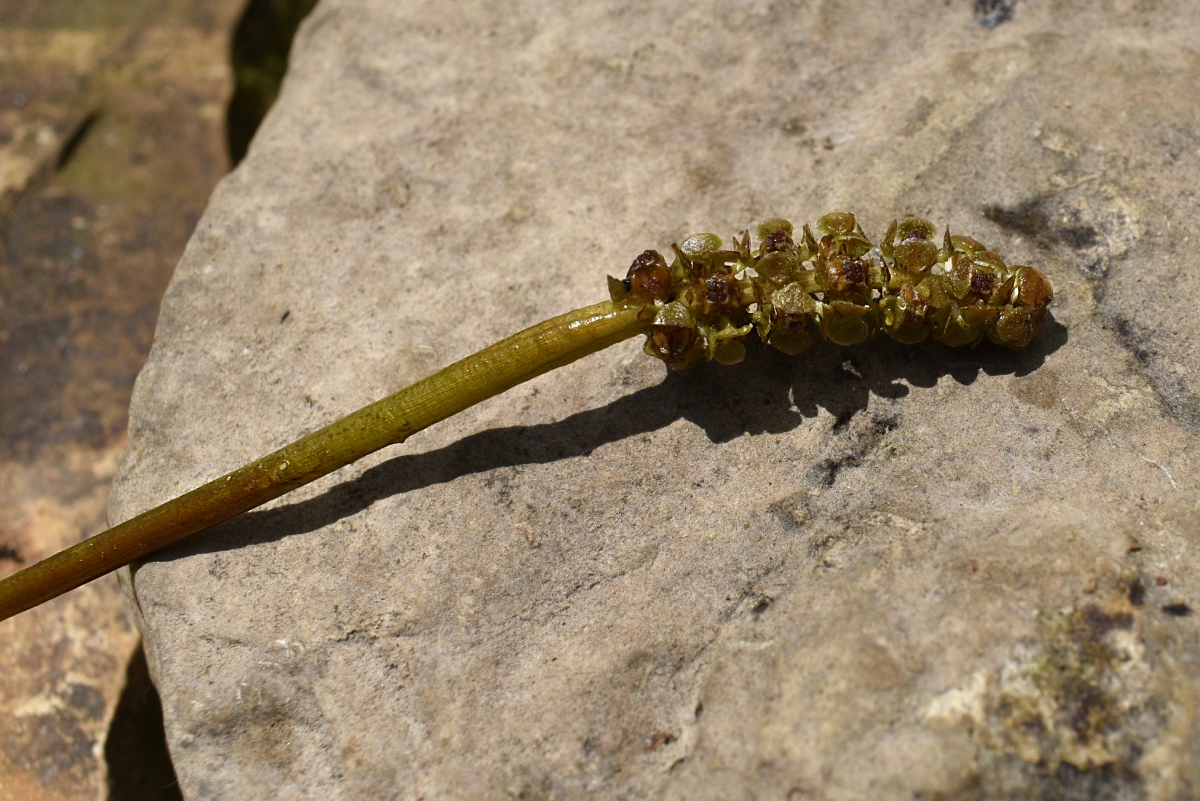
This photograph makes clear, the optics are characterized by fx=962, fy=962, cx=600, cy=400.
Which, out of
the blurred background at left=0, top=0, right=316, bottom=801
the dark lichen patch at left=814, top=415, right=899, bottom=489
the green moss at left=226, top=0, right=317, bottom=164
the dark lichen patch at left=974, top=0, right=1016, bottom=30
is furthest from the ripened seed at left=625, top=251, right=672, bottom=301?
the green moss at left=226, top=0, right=317, bottom=164

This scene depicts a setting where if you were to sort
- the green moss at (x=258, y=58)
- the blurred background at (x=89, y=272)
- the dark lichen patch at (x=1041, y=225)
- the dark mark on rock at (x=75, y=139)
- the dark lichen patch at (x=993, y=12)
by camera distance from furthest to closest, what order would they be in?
the green moss at (x=258, y=58) → the dark mark on rock at (x=75, y=139) → the blurred background at (x=89, y=272) → the dark lichen patch at (x=993, y=12) → the dark lichen patch at (x=1041, y=225)

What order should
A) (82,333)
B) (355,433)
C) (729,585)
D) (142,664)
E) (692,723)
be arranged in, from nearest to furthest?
(692,723), (729,585), (355,433), (142,664), (82,333)

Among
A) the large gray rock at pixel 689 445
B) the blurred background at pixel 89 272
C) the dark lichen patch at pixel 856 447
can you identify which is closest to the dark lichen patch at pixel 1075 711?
the large gray rock at pixel 689 445

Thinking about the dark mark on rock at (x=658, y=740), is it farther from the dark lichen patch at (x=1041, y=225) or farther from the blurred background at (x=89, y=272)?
the blurred background at (x=89, y=272)

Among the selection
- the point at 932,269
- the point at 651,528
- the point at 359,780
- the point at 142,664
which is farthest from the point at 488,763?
the point at 142,664

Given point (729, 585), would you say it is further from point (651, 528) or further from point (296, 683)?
point (296, 683)

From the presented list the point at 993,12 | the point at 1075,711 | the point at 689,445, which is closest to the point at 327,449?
the point at 689,445

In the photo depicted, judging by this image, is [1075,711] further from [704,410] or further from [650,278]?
[650,278]
